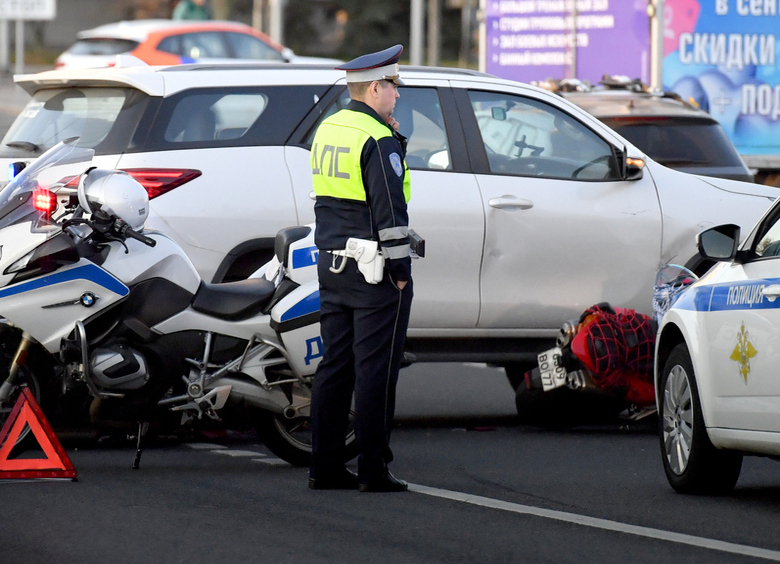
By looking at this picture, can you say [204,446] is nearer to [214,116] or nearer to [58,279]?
[58,279]

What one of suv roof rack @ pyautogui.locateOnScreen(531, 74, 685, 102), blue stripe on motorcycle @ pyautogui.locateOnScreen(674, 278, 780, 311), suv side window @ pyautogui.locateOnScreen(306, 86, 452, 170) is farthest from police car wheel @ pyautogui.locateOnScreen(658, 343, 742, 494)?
suv roof rack @ pyautogui.locateOnScreen(531, 74, 685, 102)

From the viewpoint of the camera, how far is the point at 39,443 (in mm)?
6449

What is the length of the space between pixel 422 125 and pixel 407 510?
3.14 metres

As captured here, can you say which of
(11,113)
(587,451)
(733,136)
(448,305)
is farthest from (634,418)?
(11,113)

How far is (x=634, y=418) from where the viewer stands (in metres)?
8.19

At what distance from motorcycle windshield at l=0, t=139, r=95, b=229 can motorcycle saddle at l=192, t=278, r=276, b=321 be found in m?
0.77

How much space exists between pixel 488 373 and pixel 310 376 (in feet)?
15.4

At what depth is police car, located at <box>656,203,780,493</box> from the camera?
5770 mm

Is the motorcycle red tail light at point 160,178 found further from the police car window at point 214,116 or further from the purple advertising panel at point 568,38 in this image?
the purple advertising panel at point 568,38

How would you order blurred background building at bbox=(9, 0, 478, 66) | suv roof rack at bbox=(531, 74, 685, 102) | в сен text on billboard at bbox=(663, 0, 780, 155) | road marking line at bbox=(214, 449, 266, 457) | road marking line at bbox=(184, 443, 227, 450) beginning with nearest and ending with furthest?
road marking line at bbox=(214, 449, 266, 457), road marking line at bbox=(184, 443, 227, 450), suv roof rack at bbox=(531, 74, 685, 102), в сен text on billboard at bbox=(663, 0, 780, 155), blurred background building at bbox=(9, 0, 478, 66)

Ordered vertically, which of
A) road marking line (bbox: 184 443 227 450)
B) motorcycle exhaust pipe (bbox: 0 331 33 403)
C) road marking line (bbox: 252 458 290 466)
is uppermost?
motorcycle exhaust pipe (bbox: 0 331 33 403)

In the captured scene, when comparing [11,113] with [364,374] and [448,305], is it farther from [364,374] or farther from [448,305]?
[364,374]

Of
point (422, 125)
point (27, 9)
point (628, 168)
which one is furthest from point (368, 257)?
point (27, 9)

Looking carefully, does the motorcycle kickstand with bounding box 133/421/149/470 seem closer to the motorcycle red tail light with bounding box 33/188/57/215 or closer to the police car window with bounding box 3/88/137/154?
the motorcycle red tail light with bounding box 33/188/57/215
